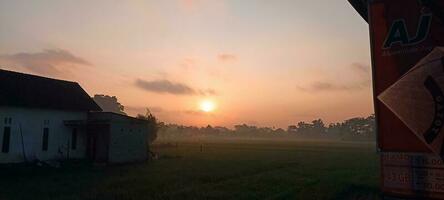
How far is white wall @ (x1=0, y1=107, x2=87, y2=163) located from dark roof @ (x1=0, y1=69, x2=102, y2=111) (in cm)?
52

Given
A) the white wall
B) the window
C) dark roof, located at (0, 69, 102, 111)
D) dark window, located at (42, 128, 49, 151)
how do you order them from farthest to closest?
dark window, located at (42, 128, 49, 151) → dark roof, located at (0, 69, 102, 111) → the white wall → the window

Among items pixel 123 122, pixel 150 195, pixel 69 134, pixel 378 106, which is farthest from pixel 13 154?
pixel 378 106

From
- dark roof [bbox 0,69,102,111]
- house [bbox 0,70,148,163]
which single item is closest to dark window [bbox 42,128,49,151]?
house [bbox 0,70,148,163]

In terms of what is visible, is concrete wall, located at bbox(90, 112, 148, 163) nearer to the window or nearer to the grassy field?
the grassy field

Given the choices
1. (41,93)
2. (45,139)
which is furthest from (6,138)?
(41,93)

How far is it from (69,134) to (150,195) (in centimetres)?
1798

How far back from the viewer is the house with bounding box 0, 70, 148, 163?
1098 inches

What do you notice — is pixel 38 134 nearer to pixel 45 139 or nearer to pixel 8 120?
pixel 45 139

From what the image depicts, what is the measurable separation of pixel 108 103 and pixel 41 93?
13803 cm

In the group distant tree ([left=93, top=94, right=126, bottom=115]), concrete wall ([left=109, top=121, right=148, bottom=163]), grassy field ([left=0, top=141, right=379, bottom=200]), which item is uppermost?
distant tree ([left=93, top=94, right=126, bottom=115])

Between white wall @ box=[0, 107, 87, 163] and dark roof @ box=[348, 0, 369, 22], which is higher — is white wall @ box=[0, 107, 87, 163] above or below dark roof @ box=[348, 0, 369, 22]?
below

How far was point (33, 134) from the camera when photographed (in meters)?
29.0

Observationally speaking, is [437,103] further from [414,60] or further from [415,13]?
[415,13]

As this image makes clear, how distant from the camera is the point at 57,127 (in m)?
31.1
